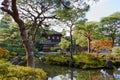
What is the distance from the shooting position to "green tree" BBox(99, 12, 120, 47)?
30.9m

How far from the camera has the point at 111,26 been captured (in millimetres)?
31172

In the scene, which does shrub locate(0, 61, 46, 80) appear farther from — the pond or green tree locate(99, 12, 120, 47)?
green tree locate(99, 12, 120, 47)

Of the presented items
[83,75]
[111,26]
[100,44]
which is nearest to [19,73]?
[83,75]

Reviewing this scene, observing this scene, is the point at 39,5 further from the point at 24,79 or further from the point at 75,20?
the point at 24,79

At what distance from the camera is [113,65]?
21.2 metres

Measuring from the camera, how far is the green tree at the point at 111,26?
3094 cm

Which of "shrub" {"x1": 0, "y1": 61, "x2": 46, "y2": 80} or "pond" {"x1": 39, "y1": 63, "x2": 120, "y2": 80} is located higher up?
"shrub" {"x1": 0, "y1": 61, "x2": 46, "y2": 80}

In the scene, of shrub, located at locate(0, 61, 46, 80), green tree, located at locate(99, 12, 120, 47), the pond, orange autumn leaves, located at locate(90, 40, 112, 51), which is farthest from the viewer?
green tree, located at locate(99, 12, 120, 47)

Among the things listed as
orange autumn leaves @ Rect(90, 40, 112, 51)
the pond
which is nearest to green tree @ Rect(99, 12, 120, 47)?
orange autumn leaves @ Rect(90, 40, 112, 51)

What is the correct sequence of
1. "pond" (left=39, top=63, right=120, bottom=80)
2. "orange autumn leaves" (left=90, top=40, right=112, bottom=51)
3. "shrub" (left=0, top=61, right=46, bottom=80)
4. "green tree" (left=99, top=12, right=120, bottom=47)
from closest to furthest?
"shrub" (left=0, top=61, right=46, bottom=80) < "pond" (left=39, top=63, right=120, bottom=80) < "orange autumn leaves" (left=90, top=40, right=112, bottom=51) < "green tree" (left=99, top=12, right=120, bottom=47)

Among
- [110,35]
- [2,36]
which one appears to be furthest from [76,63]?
[110,35]

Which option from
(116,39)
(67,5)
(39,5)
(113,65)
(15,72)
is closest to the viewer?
(15,72)

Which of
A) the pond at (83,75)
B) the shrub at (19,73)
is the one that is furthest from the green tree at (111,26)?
the shrub at (19,73)

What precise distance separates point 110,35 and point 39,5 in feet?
52.9
